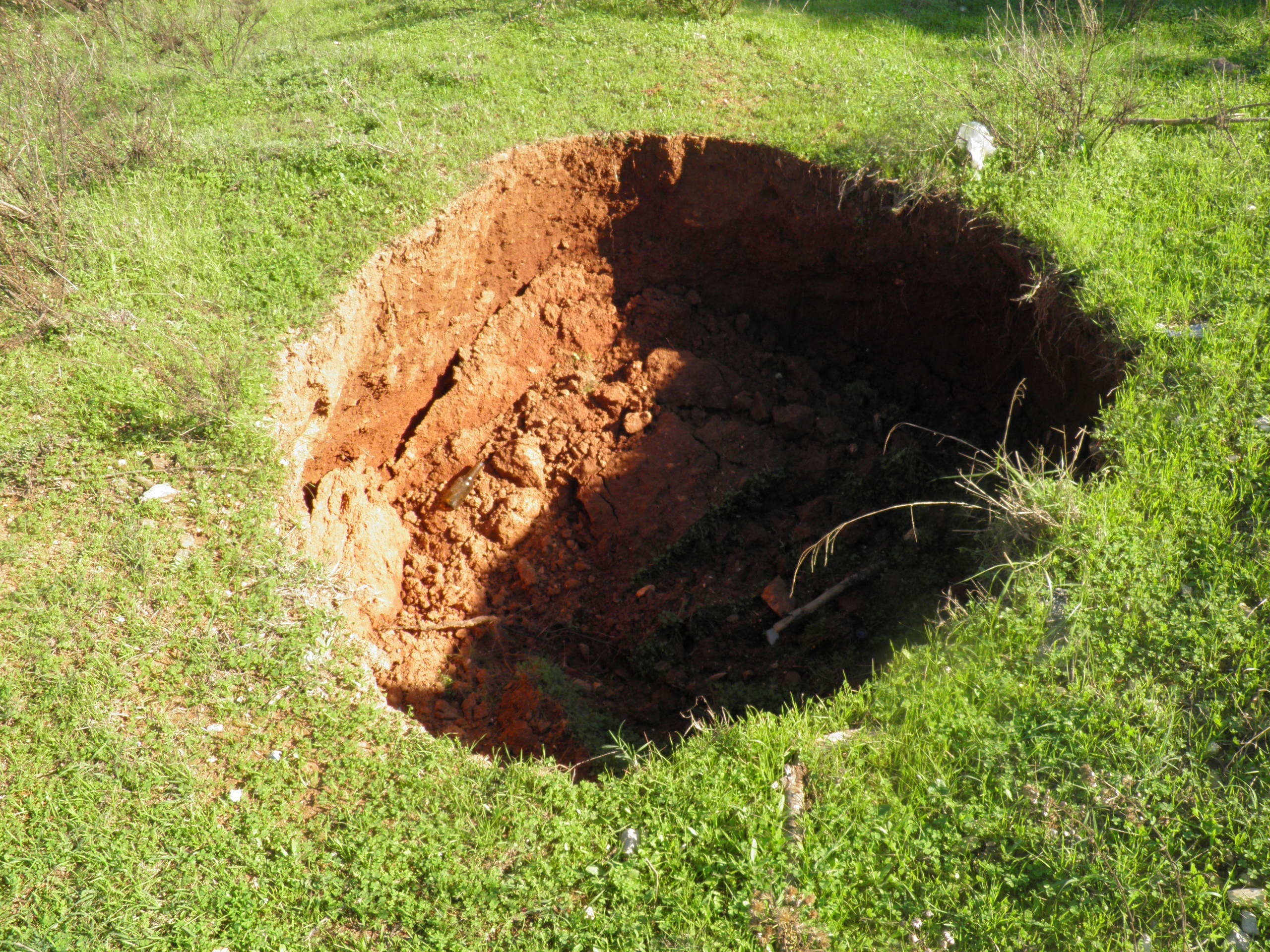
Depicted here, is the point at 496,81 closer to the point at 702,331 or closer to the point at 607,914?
the point at 702,331

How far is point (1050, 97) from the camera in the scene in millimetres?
5215

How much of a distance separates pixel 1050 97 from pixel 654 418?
3.27 metres

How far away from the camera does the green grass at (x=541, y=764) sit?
2.57 metres

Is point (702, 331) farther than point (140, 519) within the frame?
Yes

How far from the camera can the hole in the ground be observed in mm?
4477

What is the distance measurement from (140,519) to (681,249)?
405cm

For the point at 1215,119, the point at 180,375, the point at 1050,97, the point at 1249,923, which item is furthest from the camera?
the point at 1215,119

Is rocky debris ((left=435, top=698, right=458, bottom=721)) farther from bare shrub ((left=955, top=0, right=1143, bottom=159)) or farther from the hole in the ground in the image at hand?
bare shrub ((left=955, top=0, right=1143, bottom=159))

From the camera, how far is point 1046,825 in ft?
8.58

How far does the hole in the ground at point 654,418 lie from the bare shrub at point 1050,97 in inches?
31.6

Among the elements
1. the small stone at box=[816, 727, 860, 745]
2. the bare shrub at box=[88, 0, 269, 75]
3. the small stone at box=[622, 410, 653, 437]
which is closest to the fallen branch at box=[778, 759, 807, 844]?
the small stone at box=[816, 727, 860, 745]

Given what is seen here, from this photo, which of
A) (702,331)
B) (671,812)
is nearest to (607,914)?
(671,812)

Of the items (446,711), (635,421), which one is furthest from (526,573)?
(635,421)

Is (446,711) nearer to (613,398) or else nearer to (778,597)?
(778,597)
